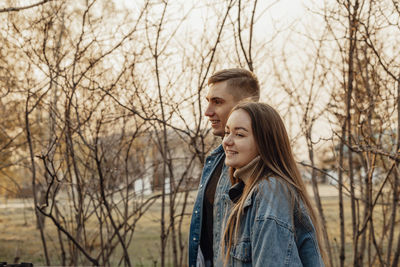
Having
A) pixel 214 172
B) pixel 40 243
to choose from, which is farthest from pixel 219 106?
pixel 40 243

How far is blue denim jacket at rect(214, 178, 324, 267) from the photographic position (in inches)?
60.6

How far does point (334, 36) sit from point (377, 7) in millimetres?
580

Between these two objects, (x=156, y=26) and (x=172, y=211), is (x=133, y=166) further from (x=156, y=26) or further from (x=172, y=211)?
(x=156, y=26)

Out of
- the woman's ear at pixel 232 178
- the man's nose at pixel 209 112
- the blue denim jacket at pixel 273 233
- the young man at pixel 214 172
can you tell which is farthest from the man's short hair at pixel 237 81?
the blue denim jacket at pixel 273 233

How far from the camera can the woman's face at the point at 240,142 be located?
70.8 inches

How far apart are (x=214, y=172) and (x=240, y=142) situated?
604 millimetres

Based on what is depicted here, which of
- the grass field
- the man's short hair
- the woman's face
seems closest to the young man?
the man's short hair

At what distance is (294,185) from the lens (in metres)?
1.71

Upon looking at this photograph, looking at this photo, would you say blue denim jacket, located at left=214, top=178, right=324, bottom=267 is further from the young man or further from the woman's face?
the young man

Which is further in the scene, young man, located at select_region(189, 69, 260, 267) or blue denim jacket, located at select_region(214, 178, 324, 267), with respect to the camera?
young man, located at select_region(189, 69, 260, 267)

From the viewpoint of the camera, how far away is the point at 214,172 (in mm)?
2377

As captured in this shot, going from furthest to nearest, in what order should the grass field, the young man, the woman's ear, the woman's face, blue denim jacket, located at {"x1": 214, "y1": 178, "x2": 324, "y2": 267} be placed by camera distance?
1. the grass field
2. the young man
3. the woman's ear
4. the woman's face
5. blue denim jacket, located at {"x1": 214, "y1": 178, "x2": 324, "y2": 267}

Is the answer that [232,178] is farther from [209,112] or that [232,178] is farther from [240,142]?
[209,112]

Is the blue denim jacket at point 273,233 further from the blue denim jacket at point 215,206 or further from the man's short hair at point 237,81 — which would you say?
the man's short hair at point 237,81
